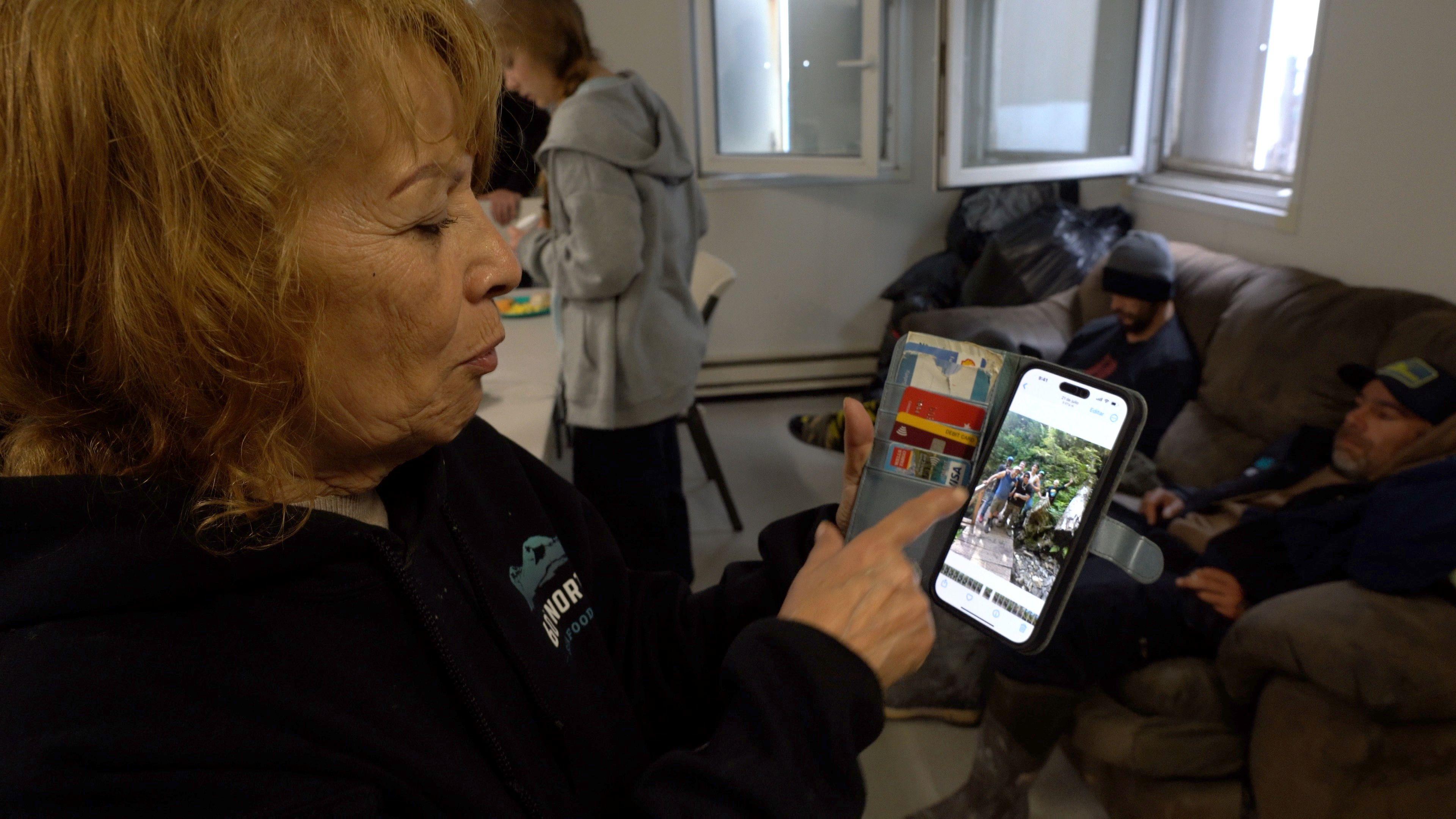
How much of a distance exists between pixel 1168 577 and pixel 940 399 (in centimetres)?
130

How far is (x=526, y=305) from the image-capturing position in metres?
2.60

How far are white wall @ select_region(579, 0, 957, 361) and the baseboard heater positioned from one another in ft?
0.12

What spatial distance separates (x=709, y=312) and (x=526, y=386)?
686 mm

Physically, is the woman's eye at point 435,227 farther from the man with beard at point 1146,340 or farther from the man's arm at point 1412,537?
the man with beard at point 1146,340

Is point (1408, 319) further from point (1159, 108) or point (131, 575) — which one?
point (131, 575)

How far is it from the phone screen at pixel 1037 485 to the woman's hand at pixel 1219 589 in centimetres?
119

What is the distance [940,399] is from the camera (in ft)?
2.25

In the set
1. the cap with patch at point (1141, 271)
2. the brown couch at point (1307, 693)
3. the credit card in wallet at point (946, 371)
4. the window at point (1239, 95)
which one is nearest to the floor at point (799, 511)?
the brown couch at point (1307, 693)

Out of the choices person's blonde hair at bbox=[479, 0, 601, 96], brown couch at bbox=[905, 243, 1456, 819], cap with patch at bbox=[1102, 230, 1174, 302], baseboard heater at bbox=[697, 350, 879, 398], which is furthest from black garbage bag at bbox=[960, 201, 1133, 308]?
person's blonde hair at bbox=[479, 0, 601, 96]

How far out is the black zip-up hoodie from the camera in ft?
1.43

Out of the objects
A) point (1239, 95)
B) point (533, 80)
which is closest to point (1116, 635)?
point (533, 80)

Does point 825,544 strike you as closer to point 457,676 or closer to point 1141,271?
point 457,676

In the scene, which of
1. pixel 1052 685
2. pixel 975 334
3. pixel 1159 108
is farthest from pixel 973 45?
pixel 1052 685

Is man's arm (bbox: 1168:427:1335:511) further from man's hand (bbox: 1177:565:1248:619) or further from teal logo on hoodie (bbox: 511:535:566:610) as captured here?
teal logo on hoodie (bbox: 511:535:566:610)
